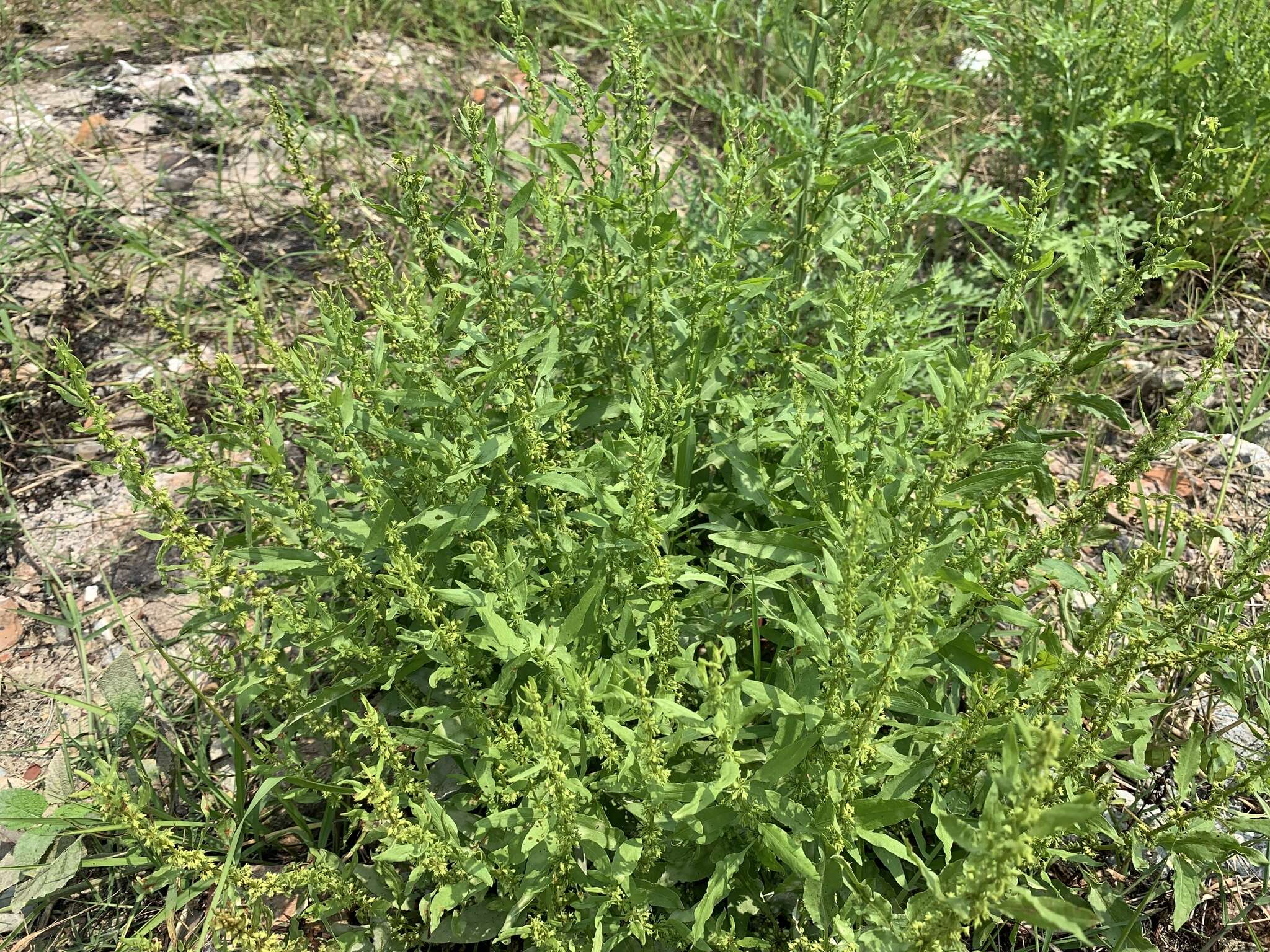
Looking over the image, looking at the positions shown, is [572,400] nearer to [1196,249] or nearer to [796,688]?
[796,688]

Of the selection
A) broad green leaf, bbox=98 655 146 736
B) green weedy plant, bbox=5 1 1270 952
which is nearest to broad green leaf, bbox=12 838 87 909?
green weedy plant, bbox=5 1 1270 952

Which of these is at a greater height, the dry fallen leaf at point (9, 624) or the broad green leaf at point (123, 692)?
the broad green leaf at point (123, 692)

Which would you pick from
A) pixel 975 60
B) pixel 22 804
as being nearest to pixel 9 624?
pixel 22 804

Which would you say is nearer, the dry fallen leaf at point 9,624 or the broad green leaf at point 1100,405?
the broad green leaf at point 1100,405

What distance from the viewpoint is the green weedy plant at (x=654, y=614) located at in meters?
2.06

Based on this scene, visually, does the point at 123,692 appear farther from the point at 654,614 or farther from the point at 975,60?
the point at 975,60

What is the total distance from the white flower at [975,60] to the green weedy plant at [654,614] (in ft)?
8.37

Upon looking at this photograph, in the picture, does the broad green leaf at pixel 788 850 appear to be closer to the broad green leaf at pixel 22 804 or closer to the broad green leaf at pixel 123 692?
the broad green leaf at pixel 22 804

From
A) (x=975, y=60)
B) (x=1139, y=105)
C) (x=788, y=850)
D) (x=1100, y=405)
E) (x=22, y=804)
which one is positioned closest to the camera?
(x=788, y=850)

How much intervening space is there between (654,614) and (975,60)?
13.8ft

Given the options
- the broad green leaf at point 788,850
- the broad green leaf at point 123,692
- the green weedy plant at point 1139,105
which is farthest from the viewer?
the green weedy plant at point 1139,105

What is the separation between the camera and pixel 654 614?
97.1 inches

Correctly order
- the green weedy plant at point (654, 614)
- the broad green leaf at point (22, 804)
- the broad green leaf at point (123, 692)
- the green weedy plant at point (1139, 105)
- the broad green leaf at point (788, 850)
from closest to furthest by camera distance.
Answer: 1. the broad green leaf at point (788, 850)
2. the green weedy plant at point (654, 614)
3. the broad green leaf at point (22, 804)
4. the broad green leaf at point (123, 692)
5. the green weedy plant at point (1139, 105)

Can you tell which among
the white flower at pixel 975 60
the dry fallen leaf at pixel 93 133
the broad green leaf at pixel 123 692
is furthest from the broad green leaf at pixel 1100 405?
the dry fallen leaf at pixel 93 133
